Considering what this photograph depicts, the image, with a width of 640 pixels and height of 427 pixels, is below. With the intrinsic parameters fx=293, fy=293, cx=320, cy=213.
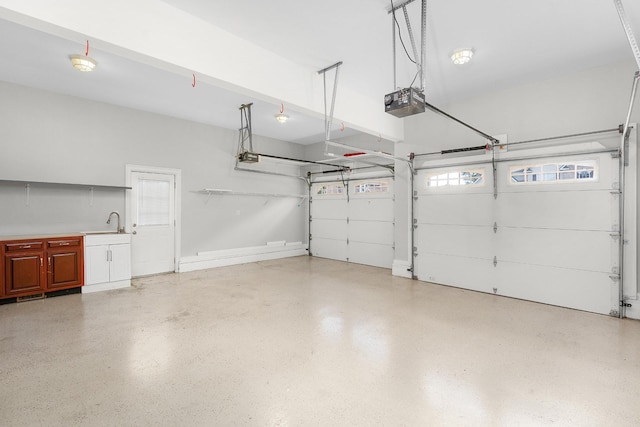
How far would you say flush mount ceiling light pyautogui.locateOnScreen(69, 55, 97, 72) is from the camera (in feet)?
11.6

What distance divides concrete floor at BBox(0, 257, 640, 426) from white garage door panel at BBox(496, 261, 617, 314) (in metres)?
0.20

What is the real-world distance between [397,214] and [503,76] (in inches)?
111

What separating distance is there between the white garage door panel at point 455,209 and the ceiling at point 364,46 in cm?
167

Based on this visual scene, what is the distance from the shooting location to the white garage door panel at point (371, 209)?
22.1ft

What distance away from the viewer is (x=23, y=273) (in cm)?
404

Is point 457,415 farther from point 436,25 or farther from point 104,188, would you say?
point 104,188

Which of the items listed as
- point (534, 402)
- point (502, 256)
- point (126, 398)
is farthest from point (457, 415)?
point (502, 256)

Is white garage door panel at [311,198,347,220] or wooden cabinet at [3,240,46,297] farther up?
white garage door panel at [311,198,347,220]

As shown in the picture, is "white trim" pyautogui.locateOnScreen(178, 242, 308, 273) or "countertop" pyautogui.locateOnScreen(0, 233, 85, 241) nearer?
"countertop" pyautogui.locateOnScreen(0, 233, 85, 241)

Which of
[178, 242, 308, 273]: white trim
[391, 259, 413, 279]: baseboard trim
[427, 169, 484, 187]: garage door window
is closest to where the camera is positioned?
[427, 169, 484, 187]: garage door window

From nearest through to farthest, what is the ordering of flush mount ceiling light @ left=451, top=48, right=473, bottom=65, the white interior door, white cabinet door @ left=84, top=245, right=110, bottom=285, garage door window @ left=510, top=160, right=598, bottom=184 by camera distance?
1. flush mount ceiling light @ left=451, top=48, right=473, bottom=65
2. garage door window @ left=510, top=160, right=598, bottom=184
3. white cabinet door @ left=84, top=245, right=110, bottom=285
4. the white interior door

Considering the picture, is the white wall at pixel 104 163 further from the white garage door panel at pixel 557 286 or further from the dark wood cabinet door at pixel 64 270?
the white garage door panel at pixel 557 286

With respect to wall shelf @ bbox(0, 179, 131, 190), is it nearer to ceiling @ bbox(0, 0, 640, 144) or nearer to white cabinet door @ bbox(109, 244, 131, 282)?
white cabinet door @ bbox(109, 244, 131, 282)

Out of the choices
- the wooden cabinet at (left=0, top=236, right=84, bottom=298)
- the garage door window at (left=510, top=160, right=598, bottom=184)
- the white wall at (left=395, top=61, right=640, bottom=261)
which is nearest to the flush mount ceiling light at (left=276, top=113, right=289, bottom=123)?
the white wall at (left=395, top=61, right=640, bottom=261)
